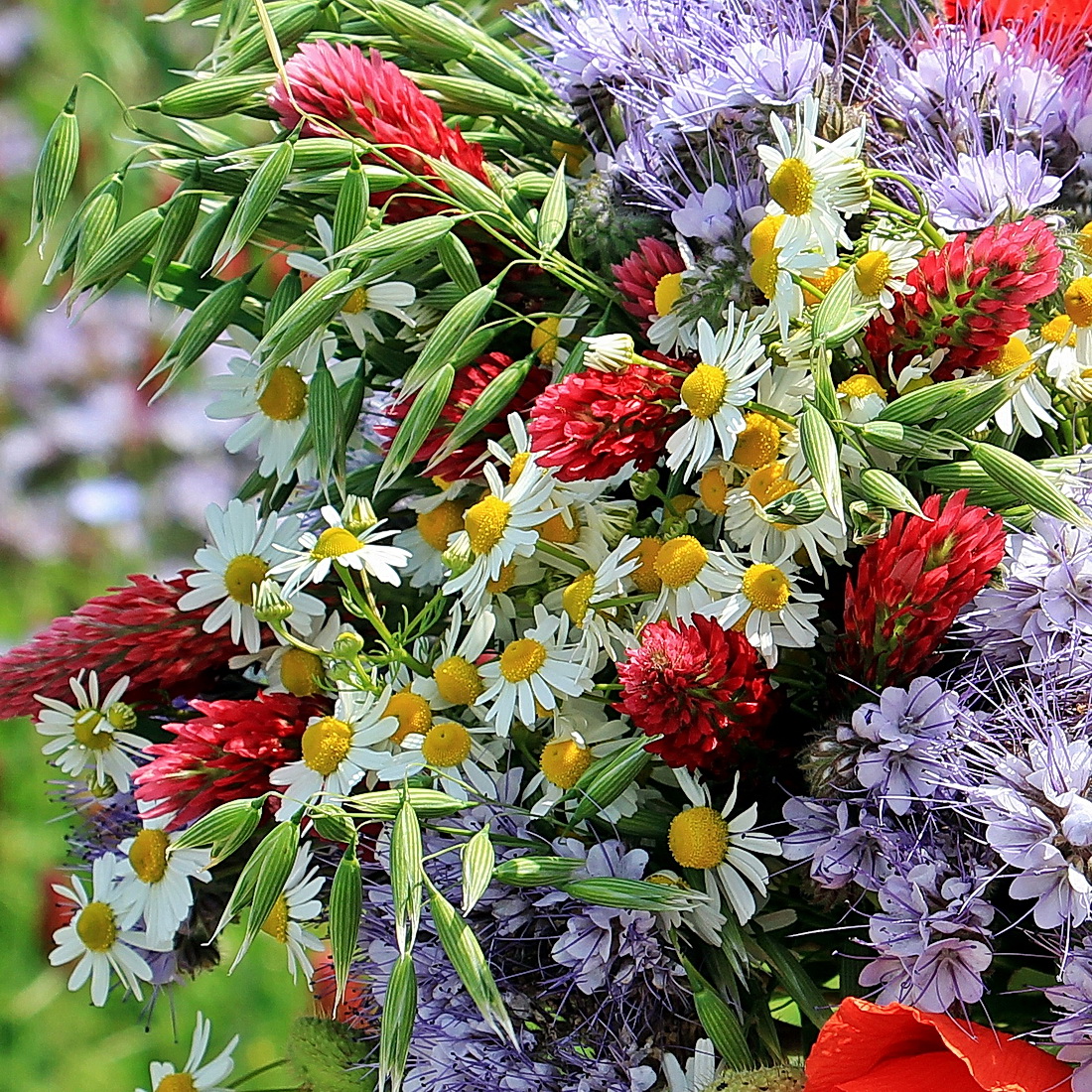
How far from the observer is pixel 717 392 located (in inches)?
16.1

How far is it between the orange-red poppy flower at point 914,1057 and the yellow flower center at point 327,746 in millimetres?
186

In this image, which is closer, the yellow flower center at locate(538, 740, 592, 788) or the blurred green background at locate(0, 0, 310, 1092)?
the yellow flower center at locate(538, 740, 592, 788)

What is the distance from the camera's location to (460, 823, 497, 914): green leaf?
37 centimetres

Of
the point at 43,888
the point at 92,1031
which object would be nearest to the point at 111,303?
the point at 43,888

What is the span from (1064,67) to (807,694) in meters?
0.27

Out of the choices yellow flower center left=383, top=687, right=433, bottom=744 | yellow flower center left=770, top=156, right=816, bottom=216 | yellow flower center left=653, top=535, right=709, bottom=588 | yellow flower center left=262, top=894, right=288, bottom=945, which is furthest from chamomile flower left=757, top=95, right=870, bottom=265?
yellow flower center left=262, top=894, right=288, bottom=945

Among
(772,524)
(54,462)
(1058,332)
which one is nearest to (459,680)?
(772,524)

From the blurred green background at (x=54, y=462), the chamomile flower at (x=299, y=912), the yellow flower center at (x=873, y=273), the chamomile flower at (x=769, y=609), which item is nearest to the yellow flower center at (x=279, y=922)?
the chamomile flower at (x=299, y=912)

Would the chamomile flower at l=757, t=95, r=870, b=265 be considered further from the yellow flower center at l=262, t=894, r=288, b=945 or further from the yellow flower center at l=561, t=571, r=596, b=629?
the yellow flower center at l=262, t=894, r=288, b=945

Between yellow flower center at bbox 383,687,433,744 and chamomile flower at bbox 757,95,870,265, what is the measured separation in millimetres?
202

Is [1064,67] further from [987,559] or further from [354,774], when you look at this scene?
[354,774]

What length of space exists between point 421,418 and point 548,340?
0.24 ft

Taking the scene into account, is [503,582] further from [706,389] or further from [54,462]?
[54,462]

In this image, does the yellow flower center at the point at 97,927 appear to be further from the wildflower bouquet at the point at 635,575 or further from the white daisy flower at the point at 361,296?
the white daisy flower at the point at 361,296
